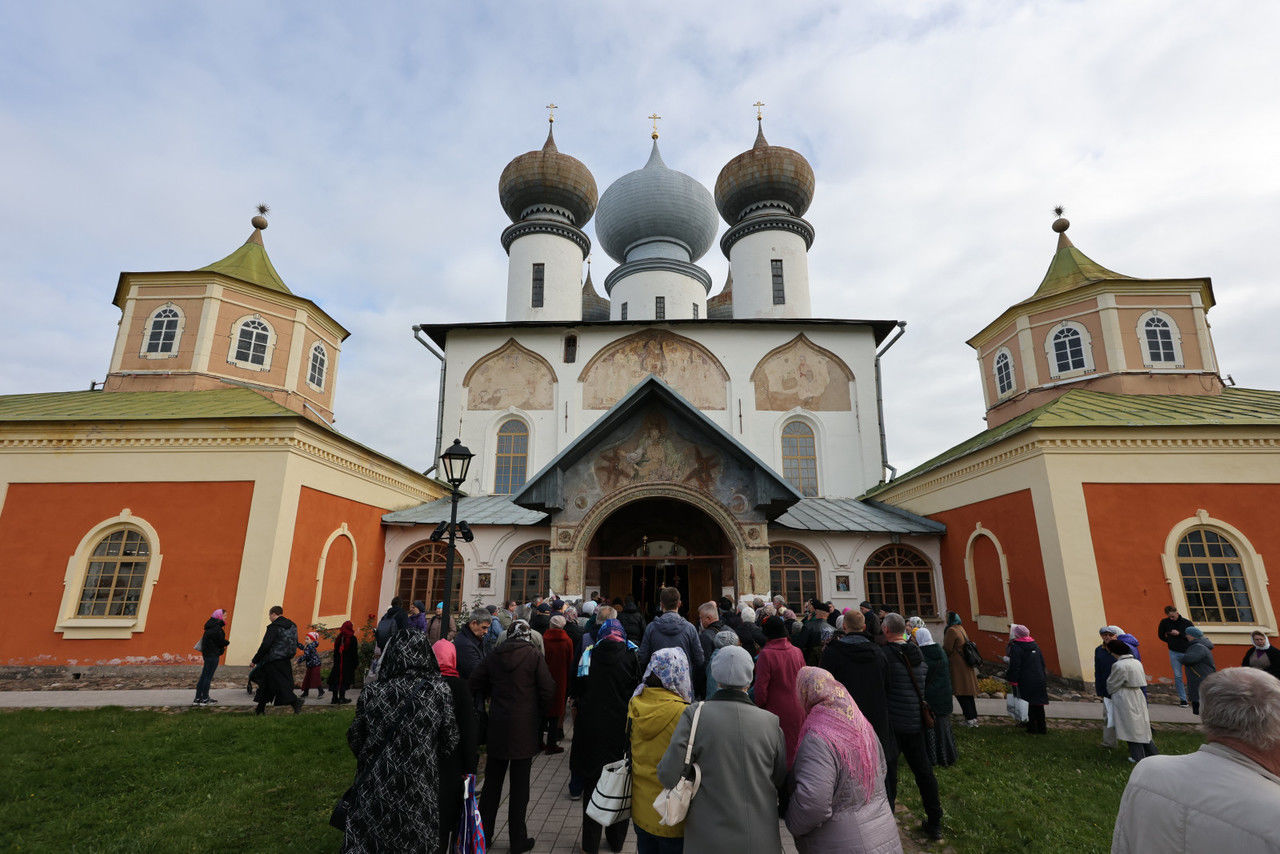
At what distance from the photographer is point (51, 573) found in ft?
42.1

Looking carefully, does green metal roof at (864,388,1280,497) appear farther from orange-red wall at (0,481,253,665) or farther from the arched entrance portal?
orange-red wall at (0,481,253,665)

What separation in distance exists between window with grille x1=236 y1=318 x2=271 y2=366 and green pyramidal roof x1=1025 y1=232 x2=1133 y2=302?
2188cm

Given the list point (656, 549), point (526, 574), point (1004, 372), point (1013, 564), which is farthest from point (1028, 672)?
point (526, 574)

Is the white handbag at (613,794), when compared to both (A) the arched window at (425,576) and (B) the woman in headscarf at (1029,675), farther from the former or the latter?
(A) the arched window at (425,576)

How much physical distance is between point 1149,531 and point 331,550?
57.0 ft

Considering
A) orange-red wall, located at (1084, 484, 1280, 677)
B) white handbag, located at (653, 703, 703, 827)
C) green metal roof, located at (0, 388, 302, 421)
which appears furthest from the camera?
green metal roof, located at (0, 388, 302, 421)

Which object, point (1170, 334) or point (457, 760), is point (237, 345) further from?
point (1170, 334)

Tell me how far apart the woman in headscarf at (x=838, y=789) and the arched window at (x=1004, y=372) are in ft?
58.9

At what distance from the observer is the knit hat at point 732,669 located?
10.9 feet

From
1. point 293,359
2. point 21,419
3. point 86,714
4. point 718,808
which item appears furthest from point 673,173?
point 718,808

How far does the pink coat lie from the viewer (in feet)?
16.4

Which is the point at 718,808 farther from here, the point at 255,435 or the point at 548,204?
the point at 548,204

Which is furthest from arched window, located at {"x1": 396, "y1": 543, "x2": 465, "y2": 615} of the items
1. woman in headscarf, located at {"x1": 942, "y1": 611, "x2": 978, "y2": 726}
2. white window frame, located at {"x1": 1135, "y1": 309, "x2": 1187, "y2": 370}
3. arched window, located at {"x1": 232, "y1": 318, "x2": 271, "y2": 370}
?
white window frame, located at {"x1": 1135, "y1": 309, "x2": 1187, "y2": 370}

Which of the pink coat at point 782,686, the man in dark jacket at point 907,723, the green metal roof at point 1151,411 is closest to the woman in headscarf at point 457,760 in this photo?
the pink coat at point 782,686
